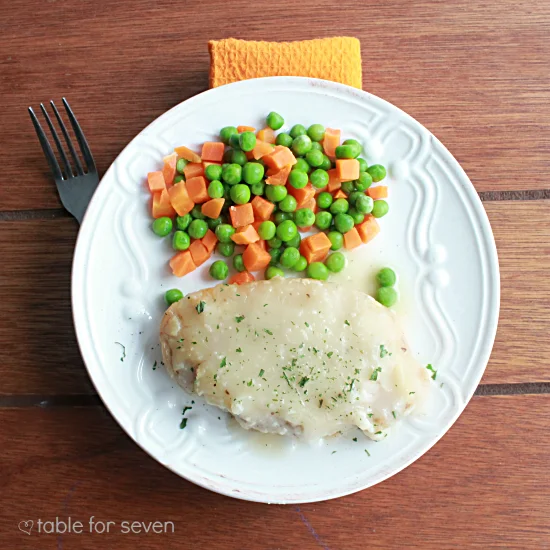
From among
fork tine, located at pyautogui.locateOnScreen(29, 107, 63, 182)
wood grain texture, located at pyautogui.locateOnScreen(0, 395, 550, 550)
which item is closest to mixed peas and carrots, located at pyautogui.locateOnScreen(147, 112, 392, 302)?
fork tine, located at pyautogui.locateOnScreen(29, 107, 63, 182)

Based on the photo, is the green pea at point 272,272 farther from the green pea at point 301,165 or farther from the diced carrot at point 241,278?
the green pea at point 301,165

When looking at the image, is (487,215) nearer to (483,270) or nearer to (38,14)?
(483,270)

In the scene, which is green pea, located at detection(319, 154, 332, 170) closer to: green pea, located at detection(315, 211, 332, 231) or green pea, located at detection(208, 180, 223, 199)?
green pea, located at detection(315, 211, 332, 231)

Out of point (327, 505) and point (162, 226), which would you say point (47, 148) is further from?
point (327, 505)

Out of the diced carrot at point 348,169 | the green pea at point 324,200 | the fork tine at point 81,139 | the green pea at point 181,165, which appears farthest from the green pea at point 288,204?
the fork tine at point 81,139

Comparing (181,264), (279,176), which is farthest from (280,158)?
(181,264)

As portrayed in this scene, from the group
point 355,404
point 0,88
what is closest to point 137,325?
point 355,404
